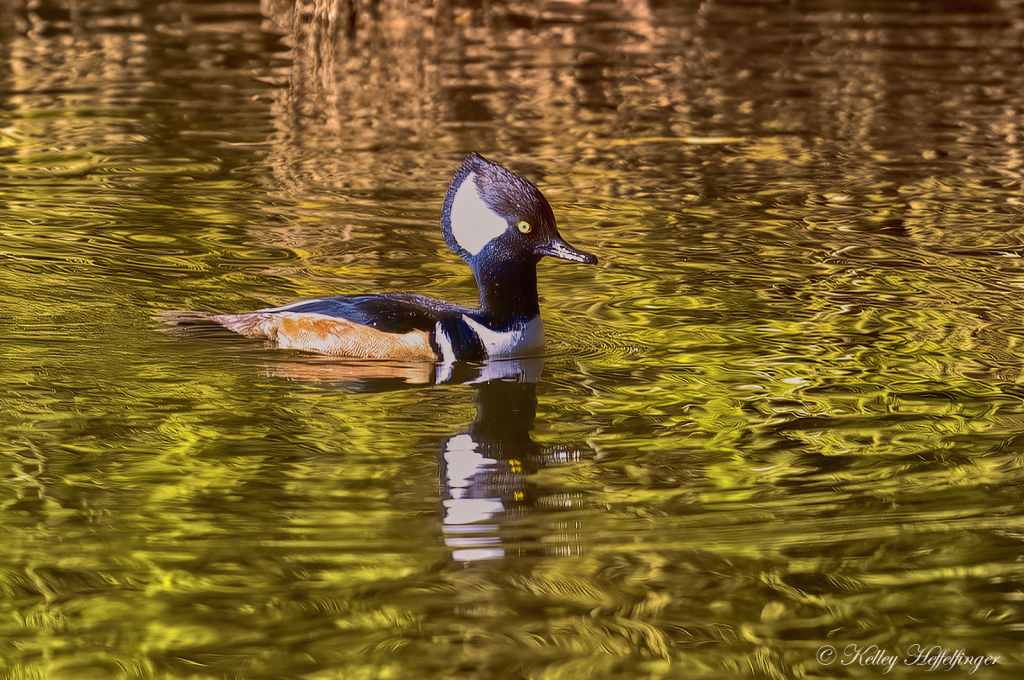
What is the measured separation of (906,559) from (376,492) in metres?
2.23

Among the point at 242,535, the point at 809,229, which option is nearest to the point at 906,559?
the point at 242,535

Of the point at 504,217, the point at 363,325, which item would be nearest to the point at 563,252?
the point at 504,217

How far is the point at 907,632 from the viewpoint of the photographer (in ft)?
15.6

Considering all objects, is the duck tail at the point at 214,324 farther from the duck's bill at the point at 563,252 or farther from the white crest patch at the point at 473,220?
the duck's bill at the point at 563,252

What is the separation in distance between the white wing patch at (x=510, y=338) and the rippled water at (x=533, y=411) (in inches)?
5.1

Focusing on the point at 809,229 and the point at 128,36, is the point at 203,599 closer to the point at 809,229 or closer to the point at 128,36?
the point at 809,229

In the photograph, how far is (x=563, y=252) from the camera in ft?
23.8

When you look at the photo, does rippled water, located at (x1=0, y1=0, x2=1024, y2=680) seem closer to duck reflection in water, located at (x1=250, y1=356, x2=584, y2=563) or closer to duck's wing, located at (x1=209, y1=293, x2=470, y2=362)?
duck reflection in water, located at (x1=250, y1=356, x2=584, y2=563)

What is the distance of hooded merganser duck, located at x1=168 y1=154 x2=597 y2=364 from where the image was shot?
23.8 ft

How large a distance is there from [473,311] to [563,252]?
2.19ft

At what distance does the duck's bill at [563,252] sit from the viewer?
7.20 metres

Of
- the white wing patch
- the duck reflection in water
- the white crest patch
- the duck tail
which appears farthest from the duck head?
the duck tail

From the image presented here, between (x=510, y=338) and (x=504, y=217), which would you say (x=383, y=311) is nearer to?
(x=510, y=338)

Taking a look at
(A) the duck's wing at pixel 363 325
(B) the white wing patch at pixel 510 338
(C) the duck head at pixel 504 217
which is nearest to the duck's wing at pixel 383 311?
(A) the duck's wing at pixel 363 325
